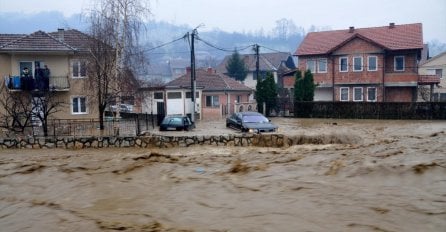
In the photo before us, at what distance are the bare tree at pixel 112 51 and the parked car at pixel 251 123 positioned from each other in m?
7.31

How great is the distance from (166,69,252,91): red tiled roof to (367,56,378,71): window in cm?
1117

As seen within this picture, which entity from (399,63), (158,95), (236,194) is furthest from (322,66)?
(236,194)

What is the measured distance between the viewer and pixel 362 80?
133ft

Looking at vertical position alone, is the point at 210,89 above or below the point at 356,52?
below

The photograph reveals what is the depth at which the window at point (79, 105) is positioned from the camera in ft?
106

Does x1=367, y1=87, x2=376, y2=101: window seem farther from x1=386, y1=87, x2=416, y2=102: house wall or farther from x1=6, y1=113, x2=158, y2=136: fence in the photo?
x1=6, y1=113, x2=158, y2=136: fence

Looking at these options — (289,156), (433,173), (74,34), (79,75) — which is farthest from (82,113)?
(433,173)

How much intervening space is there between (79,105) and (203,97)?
10.9 meters

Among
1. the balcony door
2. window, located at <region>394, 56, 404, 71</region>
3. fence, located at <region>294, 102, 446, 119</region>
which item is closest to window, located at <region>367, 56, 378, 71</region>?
window, located at <region>394, 56, 404, 71</region>

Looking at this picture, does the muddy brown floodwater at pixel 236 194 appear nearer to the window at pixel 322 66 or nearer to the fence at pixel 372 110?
the fence at pixel 372 110

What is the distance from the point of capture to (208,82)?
40.7 metres

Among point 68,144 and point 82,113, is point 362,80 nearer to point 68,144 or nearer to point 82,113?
point 82,113

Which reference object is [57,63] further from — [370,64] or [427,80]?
[427,80]

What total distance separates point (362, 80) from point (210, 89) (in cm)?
1319
